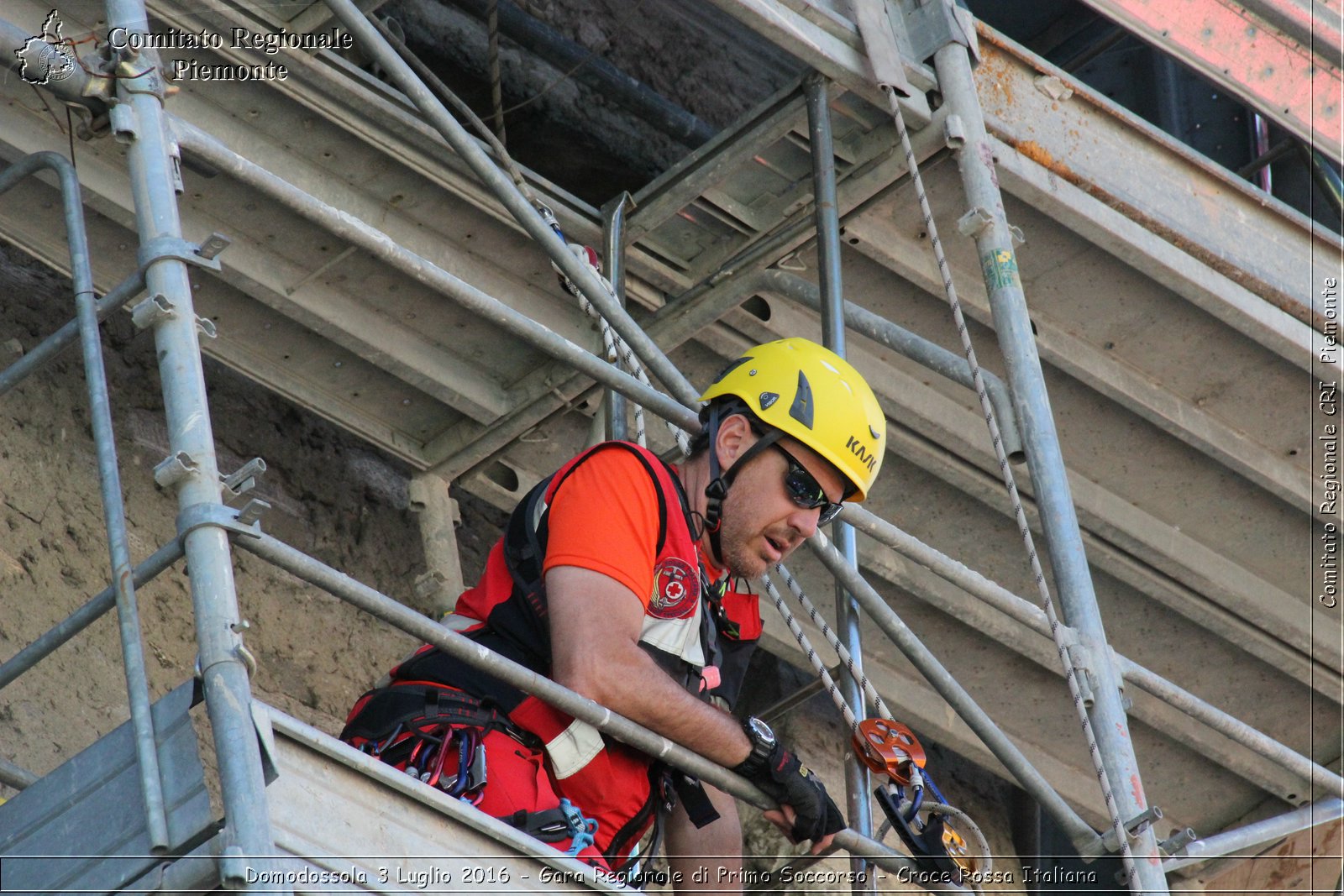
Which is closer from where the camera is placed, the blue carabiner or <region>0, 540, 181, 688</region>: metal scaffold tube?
<region>0, 540, 181, 688</region>: metal scaffold tube

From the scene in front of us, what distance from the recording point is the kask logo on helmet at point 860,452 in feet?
14.1

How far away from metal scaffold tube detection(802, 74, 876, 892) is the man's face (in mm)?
761

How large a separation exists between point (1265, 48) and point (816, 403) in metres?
2.75

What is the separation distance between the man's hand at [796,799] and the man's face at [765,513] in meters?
0.48

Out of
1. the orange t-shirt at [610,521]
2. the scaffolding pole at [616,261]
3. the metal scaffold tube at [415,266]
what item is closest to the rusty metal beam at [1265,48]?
the scaffolding pole at [616,261]

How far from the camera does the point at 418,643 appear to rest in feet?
21.0

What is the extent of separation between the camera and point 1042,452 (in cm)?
516

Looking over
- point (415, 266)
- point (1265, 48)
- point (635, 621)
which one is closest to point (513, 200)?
point (415, 266)

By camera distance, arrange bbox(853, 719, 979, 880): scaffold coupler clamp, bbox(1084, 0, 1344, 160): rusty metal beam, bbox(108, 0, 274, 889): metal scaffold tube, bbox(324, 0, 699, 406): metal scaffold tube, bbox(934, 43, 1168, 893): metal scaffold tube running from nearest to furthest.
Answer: bbox(108, 0, 274, 889): metal scaffold tube
bbox(853, 719, 979, 880): scaffold coupler clamp
bbox(934, 43, 1168, 893): metal scaffold tube
bbox(324, 0, 699, 406): metal scaffold tube
bbox(1084, 0, 1344, 160): rusty metal beam

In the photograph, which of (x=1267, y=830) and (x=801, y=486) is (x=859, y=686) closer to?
(x=801, y=486)

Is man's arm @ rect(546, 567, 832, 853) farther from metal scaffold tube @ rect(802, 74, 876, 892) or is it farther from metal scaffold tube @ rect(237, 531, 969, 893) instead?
metal scaffold tube @ rect(802, 74, 876, 892)

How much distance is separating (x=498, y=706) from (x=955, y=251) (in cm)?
282

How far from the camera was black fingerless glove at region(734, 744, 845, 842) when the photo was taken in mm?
3918

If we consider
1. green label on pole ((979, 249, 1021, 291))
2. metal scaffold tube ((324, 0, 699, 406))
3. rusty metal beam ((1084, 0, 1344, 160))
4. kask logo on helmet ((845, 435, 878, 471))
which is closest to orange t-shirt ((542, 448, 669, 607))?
kask logo on helmet ((845, 435, 878, 471))
